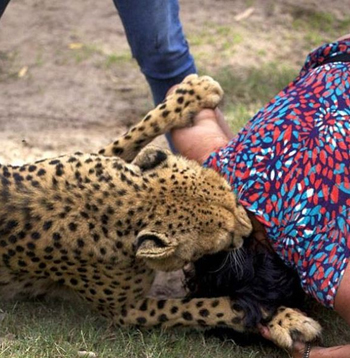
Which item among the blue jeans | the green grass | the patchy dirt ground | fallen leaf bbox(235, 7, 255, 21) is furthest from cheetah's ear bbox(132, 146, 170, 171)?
fallen leaf bbox(235, 7, 255, 21)

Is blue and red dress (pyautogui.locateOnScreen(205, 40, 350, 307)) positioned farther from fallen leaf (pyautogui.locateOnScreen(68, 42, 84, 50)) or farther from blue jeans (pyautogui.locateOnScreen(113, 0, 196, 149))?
fallen leaf (pyautogui.locateOnScreen(68, 42, 84, 50))

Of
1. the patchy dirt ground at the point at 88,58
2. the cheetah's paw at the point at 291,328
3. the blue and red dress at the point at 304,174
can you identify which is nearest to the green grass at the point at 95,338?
the cheetah's paw at the point at 291,328

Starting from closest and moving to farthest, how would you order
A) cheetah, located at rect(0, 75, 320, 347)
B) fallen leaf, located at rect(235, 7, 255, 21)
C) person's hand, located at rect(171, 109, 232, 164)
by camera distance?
cheetah, located at rect(0, 75, 320, 347), person's hand, located at rect(171, 109, 232, 164), fallen leaf, located at rect(235, 7, 255, 21)

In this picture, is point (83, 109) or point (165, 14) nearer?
point (165, 14)

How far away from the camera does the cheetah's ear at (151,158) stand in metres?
3.74

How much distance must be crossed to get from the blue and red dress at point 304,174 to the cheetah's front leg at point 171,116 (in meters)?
0.45

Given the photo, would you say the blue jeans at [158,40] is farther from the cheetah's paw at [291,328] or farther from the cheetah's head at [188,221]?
the cheetah's paw at [291,328]

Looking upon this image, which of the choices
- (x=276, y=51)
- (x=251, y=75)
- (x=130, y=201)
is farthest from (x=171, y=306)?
(x=276, y=51)

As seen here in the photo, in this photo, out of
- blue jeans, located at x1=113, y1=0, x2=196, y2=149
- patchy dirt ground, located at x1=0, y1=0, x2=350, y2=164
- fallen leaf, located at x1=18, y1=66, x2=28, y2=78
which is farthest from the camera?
fallen leaf, located at x1=18, y1=66, x2=28, y2=78

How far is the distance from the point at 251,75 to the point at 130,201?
9.86ft

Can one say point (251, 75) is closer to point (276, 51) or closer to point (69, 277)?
point (276, 51)

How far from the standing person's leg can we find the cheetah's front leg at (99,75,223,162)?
12.6 inches

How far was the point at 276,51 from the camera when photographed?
676 cm

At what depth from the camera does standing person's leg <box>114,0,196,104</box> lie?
4.42m
